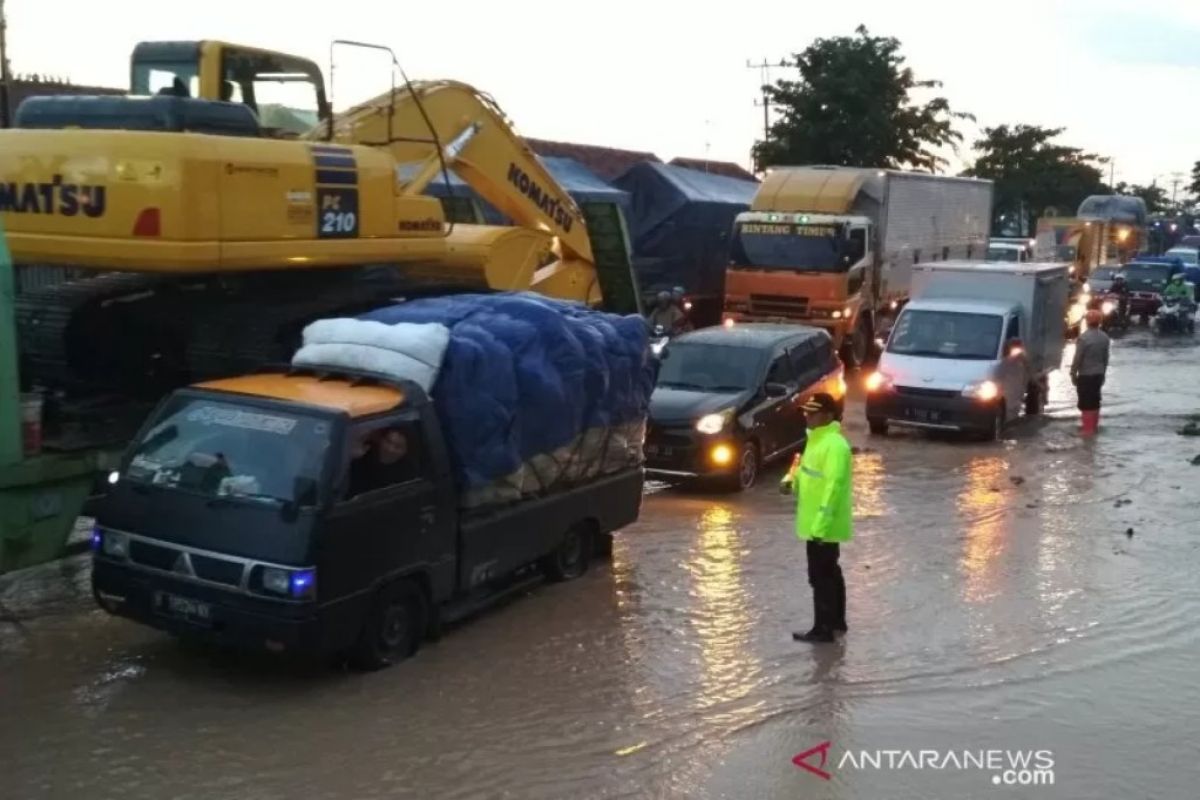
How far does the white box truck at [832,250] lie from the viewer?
82.6 ft

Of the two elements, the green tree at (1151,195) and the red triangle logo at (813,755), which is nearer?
the red triangle logo at (813,755)

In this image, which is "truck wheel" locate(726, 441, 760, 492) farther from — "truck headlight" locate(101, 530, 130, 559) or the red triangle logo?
"truck headlight" locate(101, 530, 130, 559)

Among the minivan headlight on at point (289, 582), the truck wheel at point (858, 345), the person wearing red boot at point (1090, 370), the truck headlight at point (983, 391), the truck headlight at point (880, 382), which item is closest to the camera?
the minivan headlight on at point (289, 582)

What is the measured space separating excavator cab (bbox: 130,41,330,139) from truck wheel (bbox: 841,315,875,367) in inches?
613

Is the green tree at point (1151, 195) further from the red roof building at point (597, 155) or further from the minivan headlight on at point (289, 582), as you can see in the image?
the minivan headlight on at point (289, 582)

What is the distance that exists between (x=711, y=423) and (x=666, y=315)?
36.2 feet

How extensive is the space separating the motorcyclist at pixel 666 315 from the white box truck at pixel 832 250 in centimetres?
93

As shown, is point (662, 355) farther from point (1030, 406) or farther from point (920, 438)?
point (1030, 406)

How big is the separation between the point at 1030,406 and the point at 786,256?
588 centimetres

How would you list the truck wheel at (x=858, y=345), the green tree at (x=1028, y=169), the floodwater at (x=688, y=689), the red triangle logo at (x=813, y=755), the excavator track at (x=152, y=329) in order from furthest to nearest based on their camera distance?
the green tree at (x=1028, y=169) → the truck wheel at (x=858, y=345) → the excavator track at (x=152, y=329) → the red triangle logo at (x=813, y=755) → the floodwater at (x=688, y=689)

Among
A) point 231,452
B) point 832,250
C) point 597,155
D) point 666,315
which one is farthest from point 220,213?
point 597,155

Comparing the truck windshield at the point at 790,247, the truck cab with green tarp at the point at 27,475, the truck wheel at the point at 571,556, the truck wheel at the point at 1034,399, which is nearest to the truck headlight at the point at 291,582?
the truck cab with green tarp at the point at 27,475

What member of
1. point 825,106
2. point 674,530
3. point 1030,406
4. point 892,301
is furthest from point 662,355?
point 825,106

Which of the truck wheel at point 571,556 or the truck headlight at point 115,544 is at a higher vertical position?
the truck headlight at point 115,544
